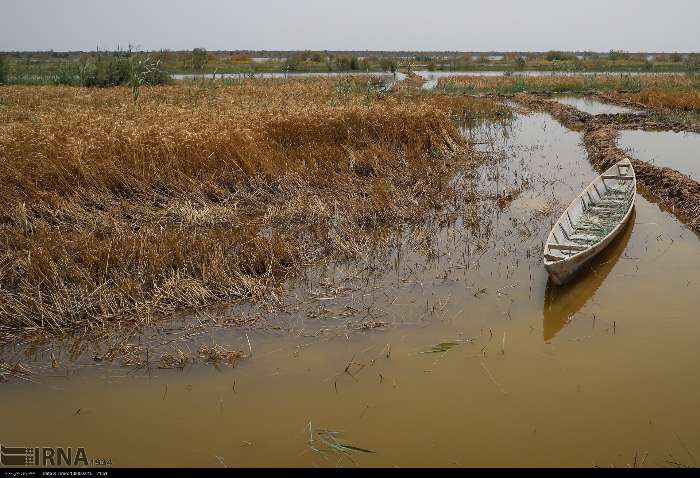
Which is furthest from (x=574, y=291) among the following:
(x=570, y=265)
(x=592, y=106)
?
(x=592, y=106)

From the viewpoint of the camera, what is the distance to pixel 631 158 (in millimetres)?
13938

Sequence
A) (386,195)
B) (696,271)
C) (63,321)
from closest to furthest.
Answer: (63,321)
(696,271)
(386,195)

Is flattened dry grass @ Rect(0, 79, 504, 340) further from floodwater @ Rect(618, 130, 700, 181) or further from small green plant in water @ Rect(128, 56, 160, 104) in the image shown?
floodwater @ Rect(618, 130, 700, 181)

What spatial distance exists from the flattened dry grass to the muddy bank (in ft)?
13.4

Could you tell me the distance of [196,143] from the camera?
419 inches

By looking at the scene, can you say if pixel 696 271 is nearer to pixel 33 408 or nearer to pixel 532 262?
pixel 532 262

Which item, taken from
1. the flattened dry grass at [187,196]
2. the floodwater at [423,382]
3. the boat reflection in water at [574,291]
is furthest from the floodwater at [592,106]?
the floodwater at [423,382]

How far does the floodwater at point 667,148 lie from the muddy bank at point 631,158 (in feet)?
1.63

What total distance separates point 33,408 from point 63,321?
1.30 metres

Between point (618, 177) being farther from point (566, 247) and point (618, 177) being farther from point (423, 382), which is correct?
point (423, 382)

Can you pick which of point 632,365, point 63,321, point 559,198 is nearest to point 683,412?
point 632,365

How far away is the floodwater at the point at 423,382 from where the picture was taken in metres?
4.12

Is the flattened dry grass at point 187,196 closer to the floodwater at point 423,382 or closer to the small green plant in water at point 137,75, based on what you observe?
the small green plant in water at point 137,75

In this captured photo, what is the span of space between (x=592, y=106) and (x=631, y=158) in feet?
45.7
